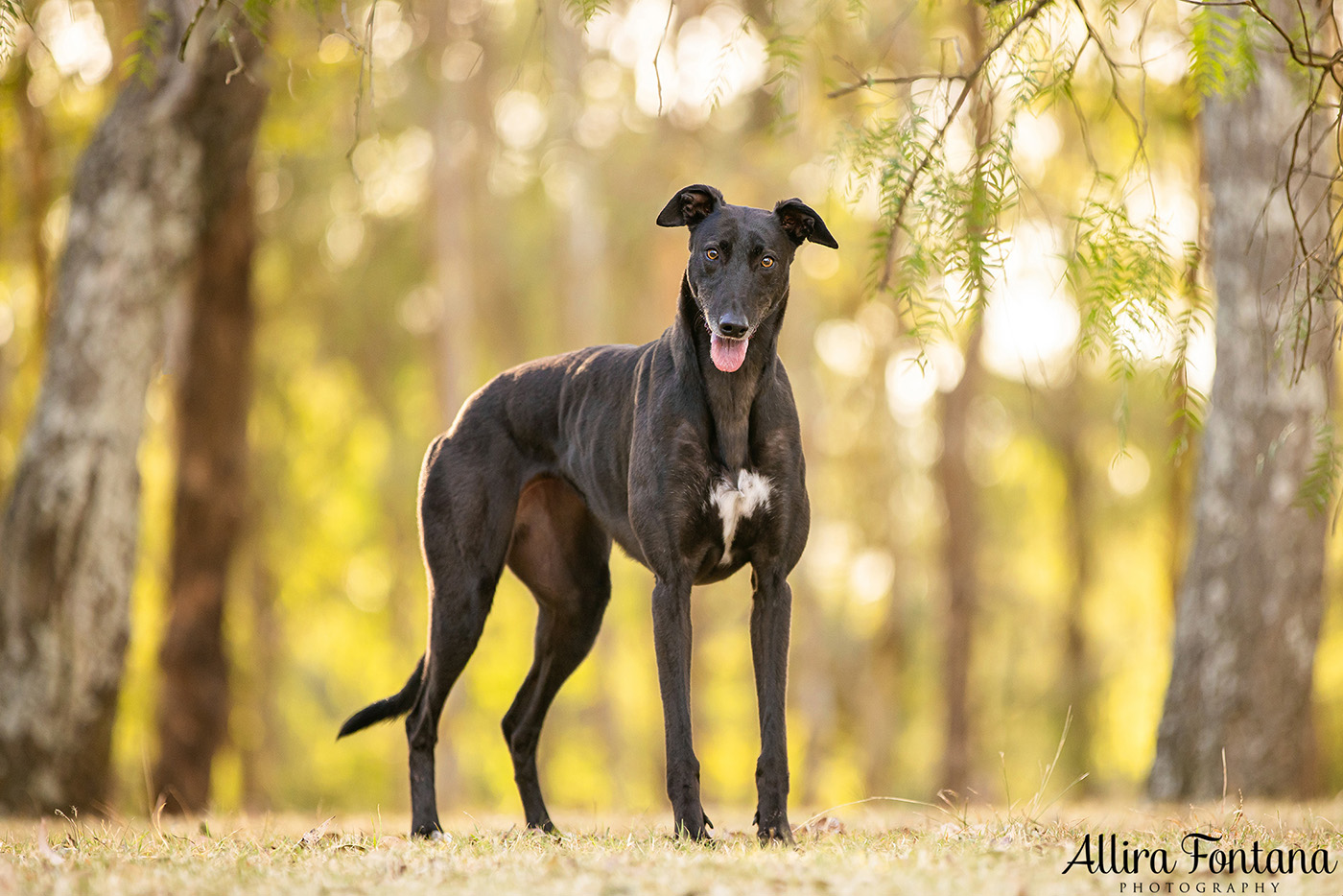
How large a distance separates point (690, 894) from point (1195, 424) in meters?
2.26

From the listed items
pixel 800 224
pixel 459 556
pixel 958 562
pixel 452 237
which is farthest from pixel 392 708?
pixel 958 562

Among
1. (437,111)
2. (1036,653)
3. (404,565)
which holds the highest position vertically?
(437,111)

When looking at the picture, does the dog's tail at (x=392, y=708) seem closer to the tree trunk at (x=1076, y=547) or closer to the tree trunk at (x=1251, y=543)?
the tree trunk at (x=1251, y=543)

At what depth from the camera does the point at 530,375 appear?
5617mm

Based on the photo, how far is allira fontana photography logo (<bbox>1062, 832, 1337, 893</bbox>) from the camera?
3.37 m

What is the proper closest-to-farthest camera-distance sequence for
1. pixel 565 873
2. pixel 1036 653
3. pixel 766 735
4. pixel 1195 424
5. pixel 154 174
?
pixel 565 873 < pixel 1195 424 < pixel 766 735 < pixel 154 174 < pixel 1036 653

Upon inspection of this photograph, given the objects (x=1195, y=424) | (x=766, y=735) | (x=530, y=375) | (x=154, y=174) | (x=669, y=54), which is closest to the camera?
(x=1195, y=424)

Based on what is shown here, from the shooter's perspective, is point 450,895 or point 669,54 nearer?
point 450,895

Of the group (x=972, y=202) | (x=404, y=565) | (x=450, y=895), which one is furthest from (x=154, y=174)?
(x=404, y=565)

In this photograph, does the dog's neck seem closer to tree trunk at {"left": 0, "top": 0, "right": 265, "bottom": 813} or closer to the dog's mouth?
the dog's mouth

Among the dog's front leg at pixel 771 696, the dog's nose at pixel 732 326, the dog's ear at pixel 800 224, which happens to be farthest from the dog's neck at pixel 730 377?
the dog's front leg at pixel 771 696

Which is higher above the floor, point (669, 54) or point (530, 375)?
point (669, 54)

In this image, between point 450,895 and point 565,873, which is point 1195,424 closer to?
point 565,873

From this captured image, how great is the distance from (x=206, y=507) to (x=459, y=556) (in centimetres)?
643
